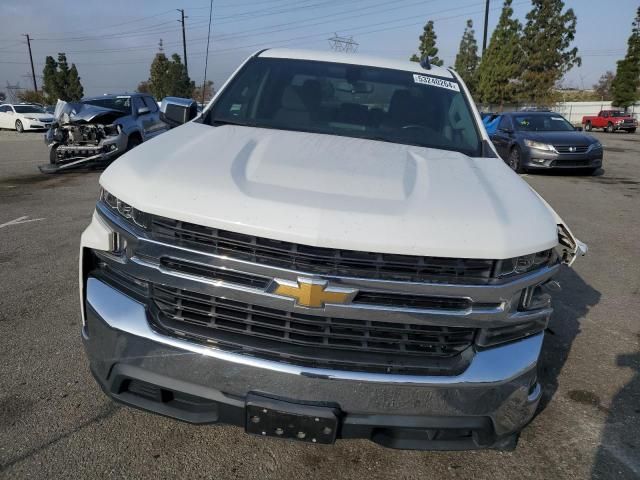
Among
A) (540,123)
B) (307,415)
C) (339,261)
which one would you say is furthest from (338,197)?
(540,123)

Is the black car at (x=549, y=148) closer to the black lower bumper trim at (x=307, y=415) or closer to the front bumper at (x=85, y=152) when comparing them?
the front bumper at (x=85, y=152)

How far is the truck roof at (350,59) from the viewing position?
12.1 feet

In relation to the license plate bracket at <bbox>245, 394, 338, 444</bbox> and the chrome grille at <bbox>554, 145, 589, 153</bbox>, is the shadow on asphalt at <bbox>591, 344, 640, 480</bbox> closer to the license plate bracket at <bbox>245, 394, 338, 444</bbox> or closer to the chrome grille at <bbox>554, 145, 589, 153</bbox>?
the license plate bracket at <bbox>245, 394, 338, 444</bbox>

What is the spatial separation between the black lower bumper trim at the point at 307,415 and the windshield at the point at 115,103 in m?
11.6

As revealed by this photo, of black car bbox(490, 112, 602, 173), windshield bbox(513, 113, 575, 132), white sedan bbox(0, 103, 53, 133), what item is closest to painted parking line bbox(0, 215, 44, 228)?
black car bbox(490, 112, 602, 173)

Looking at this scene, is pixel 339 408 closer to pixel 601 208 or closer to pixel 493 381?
pixel 493 381

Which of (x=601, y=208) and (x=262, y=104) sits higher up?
(x=262, y=104)

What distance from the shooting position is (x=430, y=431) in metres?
1.90

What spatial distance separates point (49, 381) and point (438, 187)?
2.39 metres

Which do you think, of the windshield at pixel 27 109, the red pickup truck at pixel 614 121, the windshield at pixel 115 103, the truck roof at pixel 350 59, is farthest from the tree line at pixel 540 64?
the truck roof at pixel 350 59

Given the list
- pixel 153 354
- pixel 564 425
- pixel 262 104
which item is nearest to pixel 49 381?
pixel 153 354

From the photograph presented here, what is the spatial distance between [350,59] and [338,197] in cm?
218

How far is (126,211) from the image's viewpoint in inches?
80.5

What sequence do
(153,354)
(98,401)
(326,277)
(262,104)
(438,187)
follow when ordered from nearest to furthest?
(326,277)
(153,354)
(438,187)
(98,401)
(262,104)
